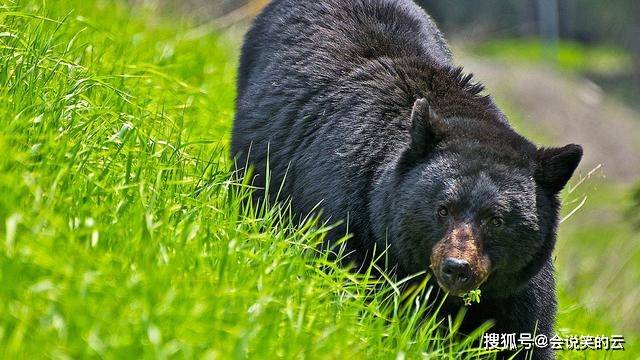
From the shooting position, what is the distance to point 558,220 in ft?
16.5

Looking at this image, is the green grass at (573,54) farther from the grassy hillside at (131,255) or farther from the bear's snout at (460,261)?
the bear's snout at (460,261)

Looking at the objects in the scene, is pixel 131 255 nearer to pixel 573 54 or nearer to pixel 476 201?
pixel 476 201

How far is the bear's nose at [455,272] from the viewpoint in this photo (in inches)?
176

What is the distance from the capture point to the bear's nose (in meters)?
4.47

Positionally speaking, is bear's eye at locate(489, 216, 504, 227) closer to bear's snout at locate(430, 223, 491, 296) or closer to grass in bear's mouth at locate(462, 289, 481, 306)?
bear's snout at locate(430, 223, 491, 296)

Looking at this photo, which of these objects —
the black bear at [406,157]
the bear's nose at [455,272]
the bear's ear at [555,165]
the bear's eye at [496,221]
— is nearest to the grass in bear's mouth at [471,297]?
the black bear at [406,157]

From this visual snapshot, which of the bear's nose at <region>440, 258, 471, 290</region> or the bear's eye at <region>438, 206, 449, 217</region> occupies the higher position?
the bear's eye at <region>438, 206, 449, 217</region>

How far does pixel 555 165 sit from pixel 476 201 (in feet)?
1.62

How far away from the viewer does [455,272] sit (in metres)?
4.48

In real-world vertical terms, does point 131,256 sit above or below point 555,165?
below

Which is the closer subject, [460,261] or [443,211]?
[460,261]

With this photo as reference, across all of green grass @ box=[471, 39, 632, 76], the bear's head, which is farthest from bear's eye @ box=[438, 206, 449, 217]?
green grass @ box=[471, 39, 632, 76]

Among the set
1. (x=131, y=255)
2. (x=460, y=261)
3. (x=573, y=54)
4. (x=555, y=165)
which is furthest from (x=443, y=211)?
(x=573, y=54)

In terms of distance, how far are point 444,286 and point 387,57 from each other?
5.64 ft
